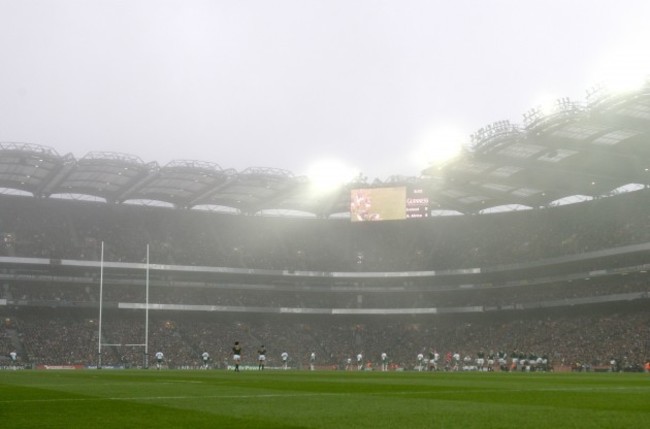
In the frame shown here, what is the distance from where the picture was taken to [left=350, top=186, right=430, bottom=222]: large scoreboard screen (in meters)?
68.6

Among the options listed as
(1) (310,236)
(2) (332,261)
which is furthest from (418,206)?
(1) (310,236)

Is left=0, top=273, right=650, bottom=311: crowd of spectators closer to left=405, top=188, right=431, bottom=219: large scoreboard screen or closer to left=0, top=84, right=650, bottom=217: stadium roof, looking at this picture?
left=0, top=84, right=650, bottom=217: stadium roof

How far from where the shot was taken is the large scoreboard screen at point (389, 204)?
68.6 m

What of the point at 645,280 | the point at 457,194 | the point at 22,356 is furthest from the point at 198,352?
the point at 645,280

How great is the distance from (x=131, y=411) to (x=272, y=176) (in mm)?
56133

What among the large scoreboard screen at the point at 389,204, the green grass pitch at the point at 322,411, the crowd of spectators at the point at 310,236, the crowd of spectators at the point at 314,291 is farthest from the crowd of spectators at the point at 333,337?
the green grass pitch at the point at 322,411

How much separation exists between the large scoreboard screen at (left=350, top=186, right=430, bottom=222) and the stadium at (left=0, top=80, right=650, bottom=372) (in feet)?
0.40

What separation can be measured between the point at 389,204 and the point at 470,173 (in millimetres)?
9187

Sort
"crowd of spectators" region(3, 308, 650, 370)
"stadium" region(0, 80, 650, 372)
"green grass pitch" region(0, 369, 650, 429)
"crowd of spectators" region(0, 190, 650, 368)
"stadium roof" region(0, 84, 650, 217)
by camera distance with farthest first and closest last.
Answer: "crowd of spectators" region(0, 190, 650, 368) < "stadium" region(0, 80, 650, 372) < "crowd of spectators" region(3, 308, 650, 370) < "stadium roof" region(0, 84, 650, 217) < "green grass pitch" region(0, 369, 650, 429)

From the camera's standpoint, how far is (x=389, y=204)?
226 feet

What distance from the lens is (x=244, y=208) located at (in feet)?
259

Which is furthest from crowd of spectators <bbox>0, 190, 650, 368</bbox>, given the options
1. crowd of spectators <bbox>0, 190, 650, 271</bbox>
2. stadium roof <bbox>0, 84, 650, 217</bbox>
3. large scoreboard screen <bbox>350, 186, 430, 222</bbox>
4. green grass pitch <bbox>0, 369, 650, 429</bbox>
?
green grass pitch <bbox>0, 369, 650, 429</bbox>

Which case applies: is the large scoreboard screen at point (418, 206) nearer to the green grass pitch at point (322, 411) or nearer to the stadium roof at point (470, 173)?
the stadium roof at point (470, 173)

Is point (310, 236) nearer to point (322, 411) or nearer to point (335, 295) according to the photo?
point (335, 295)
